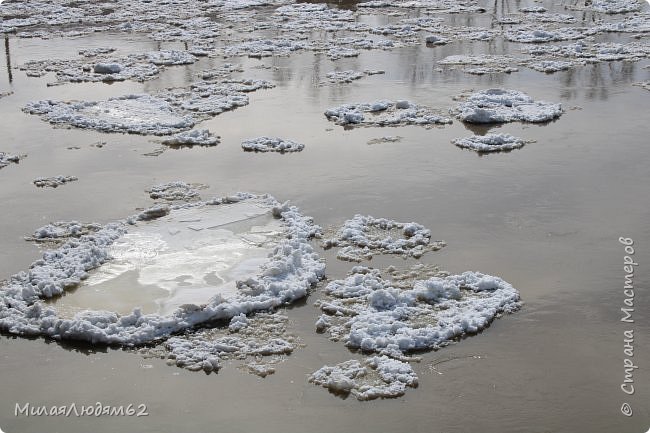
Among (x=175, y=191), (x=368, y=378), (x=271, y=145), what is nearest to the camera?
(x=368, y=378)

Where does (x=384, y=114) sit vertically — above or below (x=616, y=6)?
below

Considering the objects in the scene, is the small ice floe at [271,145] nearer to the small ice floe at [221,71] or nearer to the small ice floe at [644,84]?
the small ice floe at [221,71]

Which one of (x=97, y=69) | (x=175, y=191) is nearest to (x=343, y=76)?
(x=97, y=69)

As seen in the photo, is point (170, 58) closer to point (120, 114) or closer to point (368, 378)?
point (120, 114)

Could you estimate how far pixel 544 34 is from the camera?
49.3 feet

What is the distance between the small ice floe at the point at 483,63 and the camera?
12766 millimetres

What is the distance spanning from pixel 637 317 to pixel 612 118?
5.15 m

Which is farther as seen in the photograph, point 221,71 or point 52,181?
point 221,71

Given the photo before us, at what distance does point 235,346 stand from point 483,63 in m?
9.04

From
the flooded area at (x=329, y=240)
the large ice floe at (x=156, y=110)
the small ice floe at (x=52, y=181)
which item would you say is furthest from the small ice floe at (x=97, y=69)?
the small ice floe at (x=52, y=181)

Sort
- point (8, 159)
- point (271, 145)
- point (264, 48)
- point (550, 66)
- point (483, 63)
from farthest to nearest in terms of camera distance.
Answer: point (264, 48)
point (483, 63)
point (550, 66)
point (271, 145)
point (8, 159)

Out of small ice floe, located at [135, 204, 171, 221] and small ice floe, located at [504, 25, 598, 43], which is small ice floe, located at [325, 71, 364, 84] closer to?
small ice floe, located at [504, 25, 598, 43]

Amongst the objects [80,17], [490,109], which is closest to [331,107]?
[490,109]

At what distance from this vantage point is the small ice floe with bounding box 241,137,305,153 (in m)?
9.72
